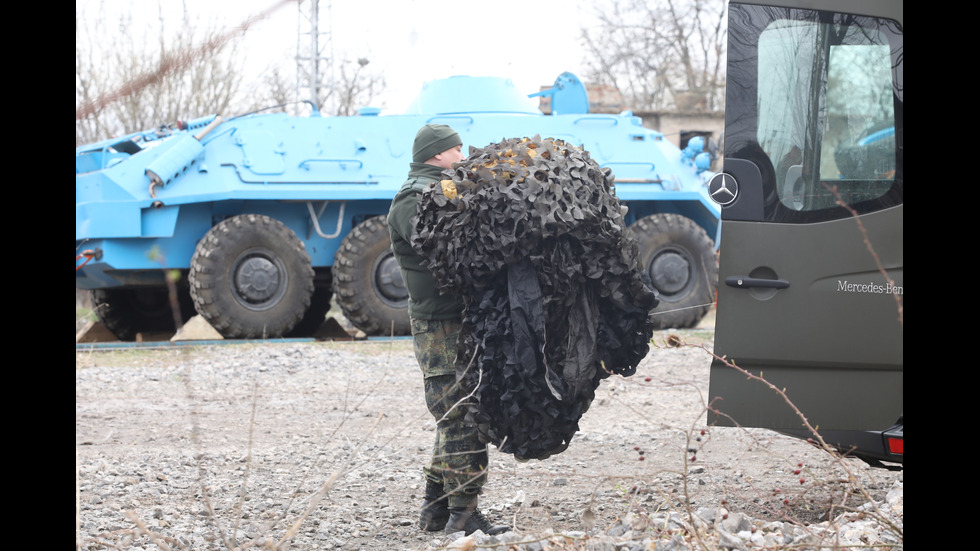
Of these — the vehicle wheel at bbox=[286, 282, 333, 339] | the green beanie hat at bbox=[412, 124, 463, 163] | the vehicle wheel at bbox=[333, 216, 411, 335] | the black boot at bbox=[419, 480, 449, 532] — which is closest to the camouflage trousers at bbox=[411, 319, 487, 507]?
the black boot at bbox=[419, 480, 449, 532]

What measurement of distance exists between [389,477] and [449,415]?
128 cm

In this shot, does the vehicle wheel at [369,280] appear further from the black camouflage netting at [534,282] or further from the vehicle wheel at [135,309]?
the black camouflage netting at [534,282]

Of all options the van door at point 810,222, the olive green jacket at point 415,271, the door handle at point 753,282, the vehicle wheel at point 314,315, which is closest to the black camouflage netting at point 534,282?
the olive green jacket at point 415,271

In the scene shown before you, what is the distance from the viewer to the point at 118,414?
668 centimetres

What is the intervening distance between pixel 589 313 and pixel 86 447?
355cm

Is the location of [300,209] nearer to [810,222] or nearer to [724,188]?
[724,188]

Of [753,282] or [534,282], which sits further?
[753,282]

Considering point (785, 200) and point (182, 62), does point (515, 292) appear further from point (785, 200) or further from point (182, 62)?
point (182, 62)

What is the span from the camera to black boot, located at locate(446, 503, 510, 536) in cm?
364

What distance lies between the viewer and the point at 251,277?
33.9ft

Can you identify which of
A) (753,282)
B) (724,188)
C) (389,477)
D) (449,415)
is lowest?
(389,477)

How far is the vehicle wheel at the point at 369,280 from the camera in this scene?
10.5 metres

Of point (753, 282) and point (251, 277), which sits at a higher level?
point (753, 282)

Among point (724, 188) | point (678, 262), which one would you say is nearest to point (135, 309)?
point (678, 262)
